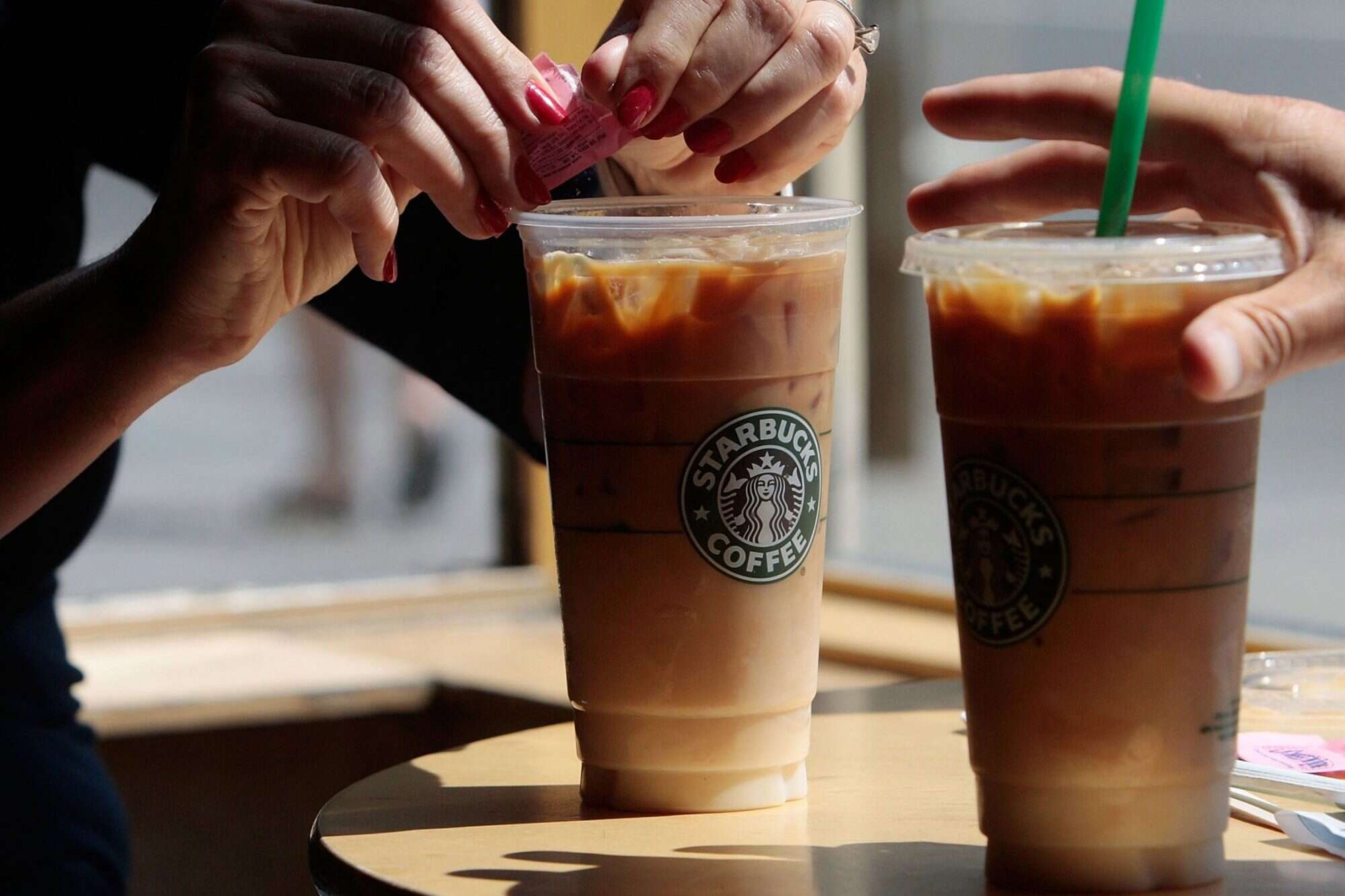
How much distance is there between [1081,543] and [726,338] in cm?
21

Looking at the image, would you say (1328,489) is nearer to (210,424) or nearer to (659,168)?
(659,168)

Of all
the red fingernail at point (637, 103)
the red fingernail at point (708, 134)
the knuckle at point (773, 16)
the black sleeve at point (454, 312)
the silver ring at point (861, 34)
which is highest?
the knuckle at point (773, 16)

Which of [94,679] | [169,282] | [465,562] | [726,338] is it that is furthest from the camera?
[465,562]

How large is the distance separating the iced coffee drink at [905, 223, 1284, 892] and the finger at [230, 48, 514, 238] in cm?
30

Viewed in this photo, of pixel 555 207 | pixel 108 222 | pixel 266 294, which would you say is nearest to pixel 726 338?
pixel 555 207

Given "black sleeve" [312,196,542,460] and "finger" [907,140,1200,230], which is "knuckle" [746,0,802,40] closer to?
"finger" [907,140,1200,230]

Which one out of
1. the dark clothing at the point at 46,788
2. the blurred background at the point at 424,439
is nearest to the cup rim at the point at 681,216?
the dark clothing at the point at 46,788

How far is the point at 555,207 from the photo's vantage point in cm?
82

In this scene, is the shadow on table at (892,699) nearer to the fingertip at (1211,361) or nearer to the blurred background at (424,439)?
the fingertip at (1211,361)

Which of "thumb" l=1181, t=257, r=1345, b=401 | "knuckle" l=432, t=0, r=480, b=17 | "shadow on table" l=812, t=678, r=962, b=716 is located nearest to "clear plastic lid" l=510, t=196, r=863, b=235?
"knuckle" l=432, t=0, r=480, b=17

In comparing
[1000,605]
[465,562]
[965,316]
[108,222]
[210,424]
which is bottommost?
[465,562]

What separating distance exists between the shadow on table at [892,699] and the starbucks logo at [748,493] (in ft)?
0.90

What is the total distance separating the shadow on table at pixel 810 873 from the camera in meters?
0.64

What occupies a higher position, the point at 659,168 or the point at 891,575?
the point at 659,168
